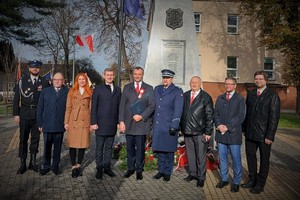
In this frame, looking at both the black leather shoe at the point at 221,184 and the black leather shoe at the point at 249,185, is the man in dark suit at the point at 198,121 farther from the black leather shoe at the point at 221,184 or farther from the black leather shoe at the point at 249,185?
the black leather shoe at the point at 249,185

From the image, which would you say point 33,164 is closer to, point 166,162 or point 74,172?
point 74,172

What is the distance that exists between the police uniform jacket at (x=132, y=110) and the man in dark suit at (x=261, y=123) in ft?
5.81

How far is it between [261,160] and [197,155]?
113cm

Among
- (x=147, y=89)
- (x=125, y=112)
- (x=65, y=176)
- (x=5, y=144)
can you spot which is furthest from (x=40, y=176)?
(x=5, y=144)

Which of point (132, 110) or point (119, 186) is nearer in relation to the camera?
point (119, 186)

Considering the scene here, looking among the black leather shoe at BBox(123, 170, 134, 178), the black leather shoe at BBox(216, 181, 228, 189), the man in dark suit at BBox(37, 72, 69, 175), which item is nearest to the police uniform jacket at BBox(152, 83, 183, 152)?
the black leather shoe at BBox(123, 170, 134, 178)

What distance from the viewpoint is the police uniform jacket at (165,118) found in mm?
6125

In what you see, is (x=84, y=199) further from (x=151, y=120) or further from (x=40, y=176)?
(x=151, y=120)

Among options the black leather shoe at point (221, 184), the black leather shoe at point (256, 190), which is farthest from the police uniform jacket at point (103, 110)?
the black leather shoe at point (256, 190)

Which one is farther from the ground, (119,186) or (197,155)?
(197,155)

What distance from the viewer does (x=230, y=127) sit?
18.5 ft

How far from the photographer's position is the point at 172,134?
614cm

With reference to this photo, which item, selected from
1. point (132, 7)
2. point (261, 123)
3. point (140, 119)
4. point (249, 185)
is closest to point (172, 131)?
point (140, 119)

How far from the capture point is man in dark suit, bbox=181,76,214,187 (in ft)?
19.6
